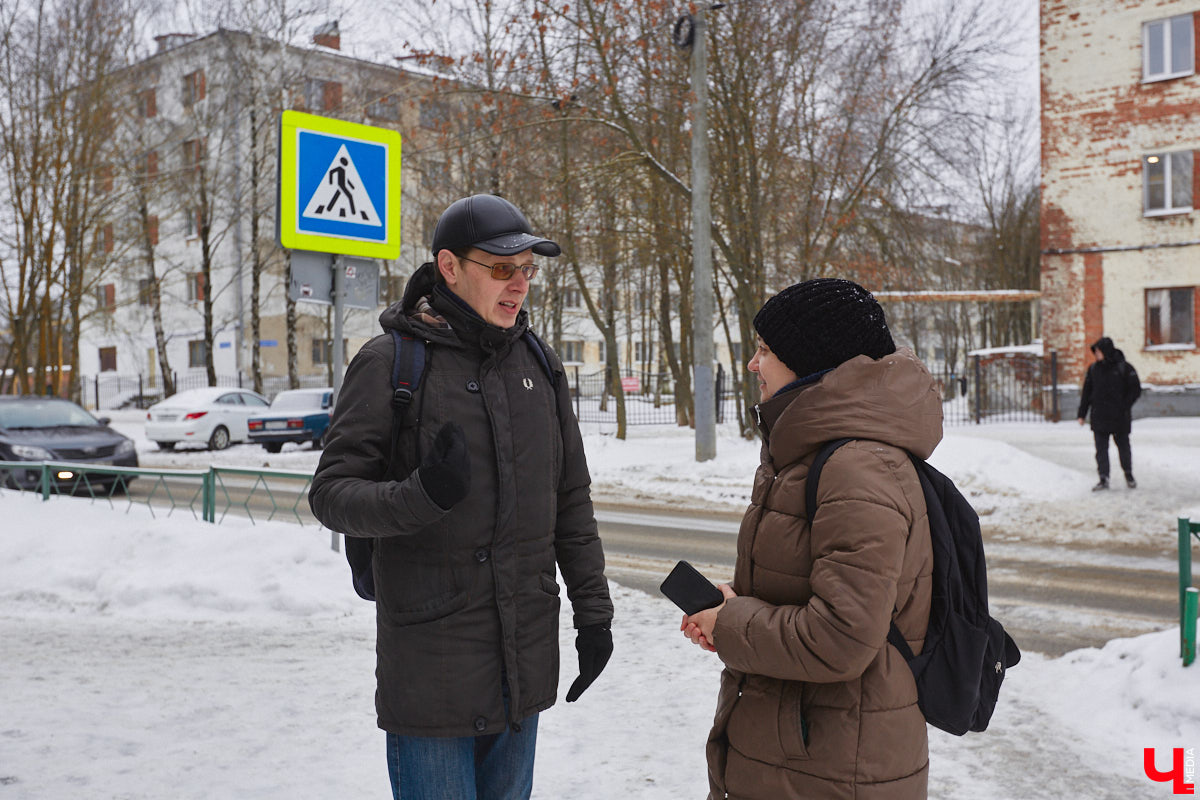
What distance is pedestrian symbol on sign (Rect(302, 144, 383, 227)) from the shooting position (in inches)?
269

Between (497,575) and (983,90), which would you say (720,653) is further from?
(983,90)

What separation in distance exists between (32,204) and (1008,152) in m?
36.9

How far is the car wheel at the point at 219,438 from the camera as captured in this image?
23.1 m

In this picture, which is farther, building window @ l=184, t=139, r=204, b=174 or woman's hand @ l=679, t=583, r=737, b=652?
building window @ l=184, t=139, r=204, b=174

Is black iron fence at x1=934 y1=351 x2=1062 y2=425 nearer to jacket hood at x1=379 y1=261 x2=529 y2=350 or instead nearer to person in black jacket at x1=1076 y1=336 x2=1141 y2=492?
person in black jacket at x1=1076 y1=336 x2=1141 y2=492

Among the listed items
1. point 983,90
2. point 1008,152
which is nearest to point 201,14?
point 983,90

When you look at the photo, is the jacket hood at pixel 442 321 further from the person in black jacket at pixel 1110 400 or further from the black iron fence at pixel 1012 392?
the black iron fence at pixel 1012 392

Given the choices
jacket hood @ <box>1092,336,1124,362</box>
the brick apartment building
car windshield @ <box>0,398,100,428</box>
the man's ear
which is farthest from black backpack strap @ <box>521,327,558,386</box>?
the brick apartment building

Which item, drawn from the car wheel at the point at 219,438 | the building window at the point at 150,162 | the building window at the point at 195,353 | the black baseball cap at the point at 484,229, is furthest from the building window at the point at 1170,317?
the building window at the point at 195,353

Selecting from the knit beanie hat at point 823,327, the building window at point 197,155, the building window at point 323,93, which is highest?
the building window at point 323,93

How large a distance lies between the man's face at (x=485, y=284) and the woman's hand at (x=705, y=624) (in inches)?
34.2

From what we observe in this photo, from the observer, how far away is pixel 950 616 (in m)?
2.09

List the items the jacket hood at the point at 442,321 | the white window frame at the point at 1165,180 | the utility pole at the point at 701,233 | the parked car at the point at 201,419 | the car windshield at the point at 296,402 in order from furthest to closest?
the white window frame at the point at 1165,180 < the car windshield at the point at 296,402 < the parked car at the point at 201,419 < the utility pole at the point at 701,233 < the jacket hood at the point at 442,321

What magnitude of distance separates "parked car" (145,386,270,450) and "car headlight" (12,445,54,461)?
8.74 m
